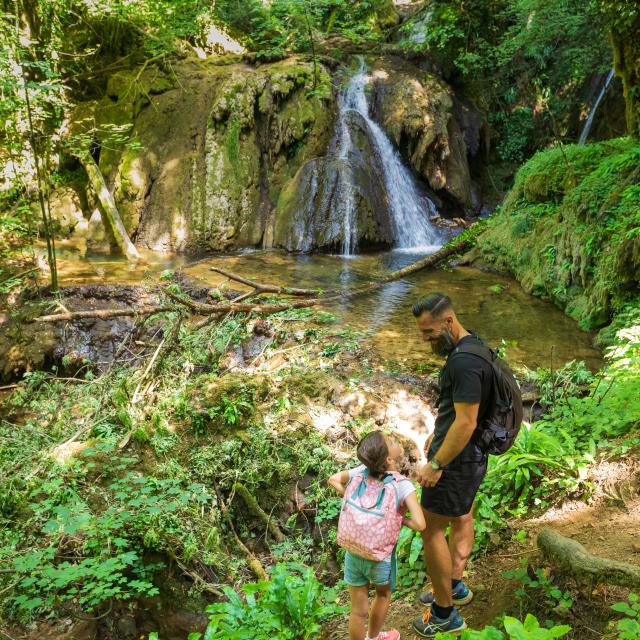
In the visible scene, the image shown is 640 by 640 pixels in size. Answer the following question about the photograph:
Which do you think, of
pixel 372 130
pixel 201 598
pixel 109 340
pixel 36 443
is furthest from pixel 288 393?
pixel 372 130

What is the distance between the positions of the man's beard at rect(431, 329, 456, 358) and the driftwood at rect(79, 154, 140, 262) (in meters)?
10.6

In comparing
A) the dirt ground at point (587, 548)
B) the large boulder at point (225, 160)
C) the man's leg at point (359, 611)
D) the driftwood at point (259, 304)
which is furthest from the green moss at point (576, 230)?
the large boulder at point (225, 160)

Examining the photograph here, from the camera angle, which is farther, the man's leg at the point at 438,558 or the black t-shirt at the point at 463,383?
the man's leg at the point at 438,558

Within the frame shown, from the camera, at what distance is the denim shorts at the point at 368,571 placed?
8.55 ft

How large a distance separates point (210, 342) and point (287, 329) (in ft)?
4.21

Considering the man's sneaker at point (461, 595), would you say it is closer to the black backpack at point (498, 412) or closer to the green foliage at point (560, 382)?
the black backpack at point (498, 412)

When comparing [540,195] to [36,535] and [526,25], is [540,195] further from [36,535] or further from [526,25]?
[36,535]

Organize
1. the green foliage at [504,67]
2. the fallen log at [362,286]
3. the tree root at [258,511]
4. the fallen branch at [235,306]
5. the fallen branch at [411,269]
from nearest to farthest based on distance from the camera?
1. the tree root at [258,511]
2. the fallen branch at [235,306]
3. the fallen log at [362,286]
4. the fallen branch at [411,269]
5. the green foliage at [504,67]

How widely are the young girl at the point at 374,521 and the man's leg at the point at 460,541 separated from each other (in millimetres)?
485

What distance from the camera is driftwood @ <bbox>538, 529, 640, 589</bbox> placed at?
2.34 m

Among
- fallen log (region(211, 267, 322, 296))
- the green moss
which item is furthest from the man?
fallen log (region(211, 267, 322, 296))

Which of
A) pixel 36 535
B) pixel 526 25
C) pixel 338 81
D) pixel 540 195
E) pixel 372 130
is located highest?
pixel 526 25

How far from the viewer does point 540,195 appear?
10.1 metres

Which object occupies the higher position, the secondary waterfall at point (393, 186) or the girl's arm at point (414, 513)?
the secondary waterfall at point (393, 186)
